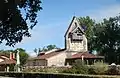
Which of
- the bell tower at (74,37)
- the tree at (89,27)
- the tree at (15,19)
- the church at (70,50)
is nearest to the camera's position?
the tree at (15,19)

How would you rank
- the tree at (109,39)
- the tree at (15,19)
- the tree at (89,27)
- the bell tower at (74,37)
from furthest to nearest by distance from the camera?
the tree at (89,27), the tree at (109,39), the bell tower at (74,37), the tree at (15,19)

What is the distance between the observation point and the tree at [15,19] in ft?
61.2

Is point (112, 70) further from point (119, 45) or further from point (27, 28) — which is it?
point (119, 45)

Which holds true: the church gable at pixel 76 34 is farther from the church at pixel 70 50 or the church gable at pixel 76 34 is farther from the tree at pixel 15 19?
the tree at pixel 15 19

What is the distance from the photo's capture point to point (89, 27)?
370ft

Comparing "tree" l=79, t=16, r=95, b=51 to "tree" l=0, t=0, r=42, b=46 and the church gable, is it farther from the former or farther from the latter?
"tree" l=0, t=0, r=42, b=46

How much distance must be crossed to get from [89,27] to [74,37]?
22.2 m

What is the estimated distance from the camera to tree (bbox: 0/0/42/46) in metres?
18.7

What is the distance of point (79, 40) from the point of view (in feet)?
305

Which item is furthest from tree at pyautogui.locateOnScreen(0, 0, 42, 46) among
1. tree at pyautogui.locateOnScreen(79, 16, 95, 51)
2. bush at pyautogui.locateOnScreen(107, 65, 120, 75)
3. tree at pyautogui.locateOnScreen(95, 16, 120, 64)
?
tree at pyautogui.locateOnScreen(79, 16, 95, 51)

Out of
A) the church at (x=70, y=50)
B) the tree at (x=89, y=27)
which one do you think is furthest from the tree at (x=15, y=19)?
the tree at (x=89, y=27)

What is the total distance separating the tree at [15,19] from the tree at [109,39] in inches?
3149

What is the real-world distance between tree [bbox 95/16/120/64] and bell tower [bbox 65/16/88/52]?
11.6 m

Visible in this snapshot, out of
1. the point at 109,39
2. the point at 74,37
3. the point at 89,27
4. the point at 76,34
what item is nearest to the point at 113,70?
the point at 74,37
